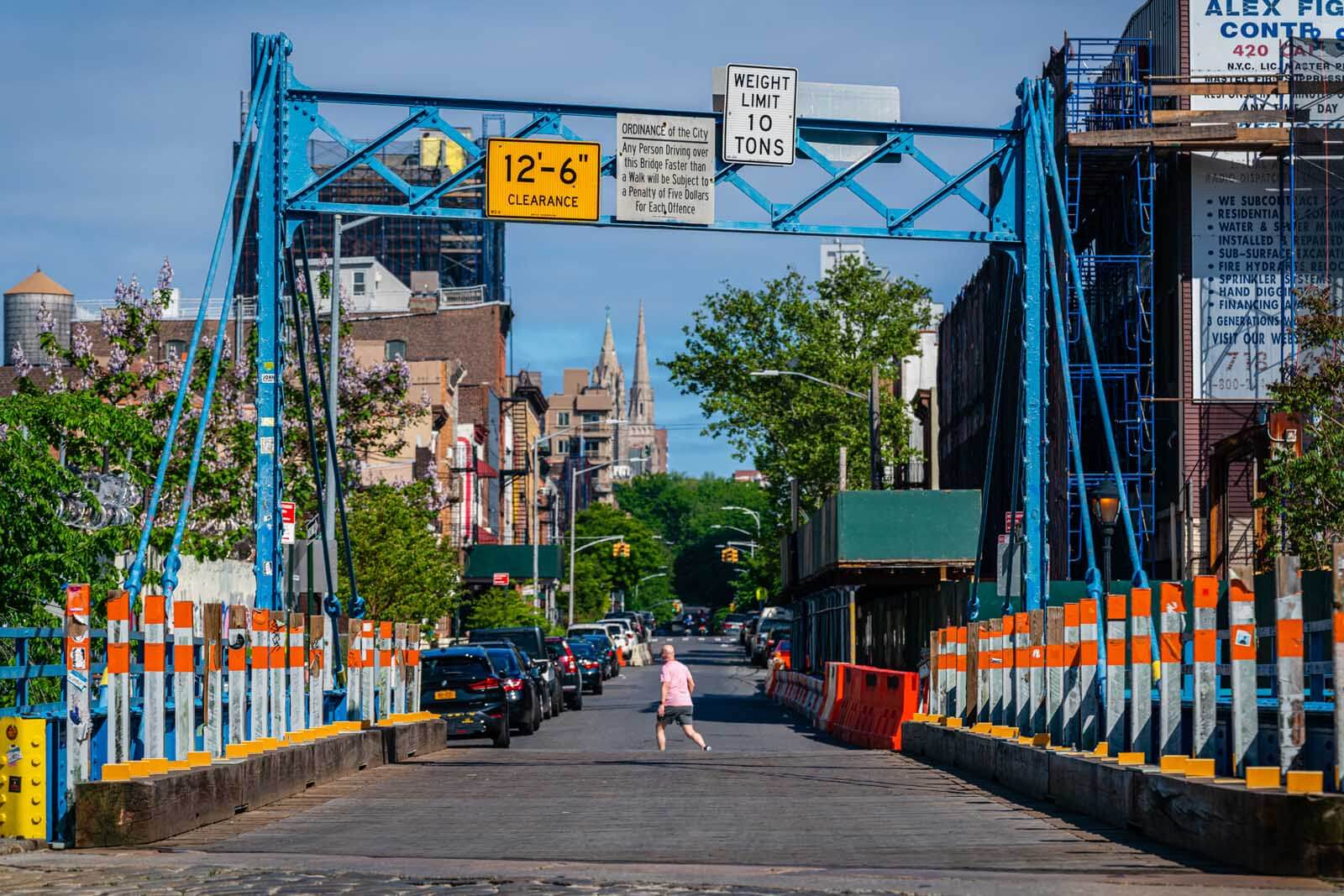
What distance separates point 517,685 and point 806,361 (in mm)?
36049

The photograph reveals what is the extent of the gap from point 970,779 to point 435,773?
19.3 feet

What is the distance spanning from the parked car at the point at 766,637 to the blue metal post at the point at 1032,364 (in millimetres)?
42843

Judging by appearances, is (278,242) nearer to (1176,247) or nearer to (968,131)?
(968,131)

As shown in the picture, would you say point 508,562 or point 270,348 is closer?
point 270,348

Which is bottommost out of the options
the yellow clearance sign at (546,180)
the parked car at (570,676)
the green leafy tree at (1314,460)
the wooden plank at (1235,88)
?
the parked car at (570,676)

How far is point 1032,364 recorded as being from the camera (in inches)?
944

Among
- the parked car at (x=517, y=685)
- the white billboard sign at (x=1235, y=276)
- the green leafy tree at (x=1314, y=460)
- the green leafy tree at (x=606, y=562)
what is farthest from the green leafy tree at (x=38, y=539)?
the green leafy tree at (x=606, y=562)

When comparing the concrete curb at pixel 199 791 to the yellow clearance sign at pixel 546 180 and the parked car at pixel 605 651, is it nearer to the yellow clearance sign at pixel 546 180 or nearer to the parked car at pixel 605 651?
the yellow clearance sign at pixel 546 180

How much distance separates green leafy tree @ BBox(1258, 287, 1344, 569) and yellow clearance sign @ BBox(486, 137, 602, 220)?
40.3 feet

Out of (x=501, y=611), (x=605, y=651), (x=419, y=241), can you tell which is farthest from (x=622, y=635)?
(x=419, y=241)

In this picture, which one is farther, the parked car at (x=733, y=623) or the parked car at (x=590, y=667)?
the parked car at (x=733, y=623)

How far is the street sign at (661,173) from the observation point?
906 inches

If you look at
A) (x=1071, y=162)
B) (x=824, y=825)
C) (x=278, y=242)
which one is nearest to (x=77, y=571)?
(x=278, y=242)

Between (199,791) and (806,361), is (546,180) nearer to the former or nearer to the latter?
(199,791)
